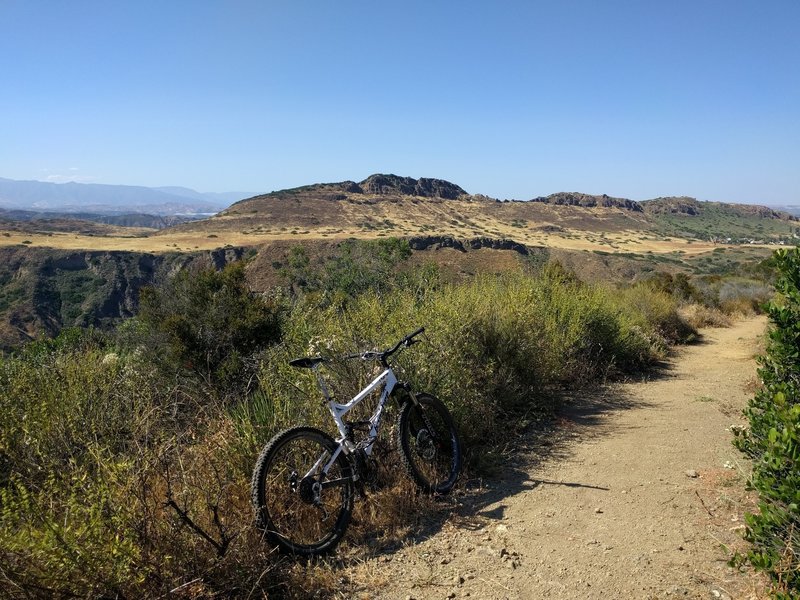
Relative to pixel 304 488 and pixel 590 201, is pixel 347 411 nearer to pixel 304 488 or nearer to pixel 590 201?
pixel 304 488

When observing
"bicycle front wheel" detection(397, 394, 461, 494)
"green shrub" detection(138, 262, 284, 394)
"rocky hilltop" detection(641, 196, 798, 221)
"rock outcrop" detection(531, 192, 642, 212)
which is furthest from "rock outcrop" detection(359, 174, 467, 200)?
"bicycle front wheel" detection(397, 394, 461, 494)

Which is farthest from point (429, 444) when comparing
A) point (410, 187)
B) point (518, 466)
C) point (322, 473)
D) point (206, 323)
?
point (410, 187)

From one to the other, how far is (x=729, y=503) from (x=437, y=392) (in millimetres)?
2415

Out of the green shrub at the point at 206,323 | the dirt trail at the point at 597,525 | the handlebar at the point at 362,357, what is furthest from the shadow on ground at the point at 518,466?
the green shrub at the point at 206,323

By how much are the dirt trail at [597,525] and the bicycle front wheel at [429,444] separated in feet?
0.87

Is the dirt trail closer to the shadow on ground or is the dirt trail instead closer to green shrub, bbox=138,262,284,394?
the shadow on ground

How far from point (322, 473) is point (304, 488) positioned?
17 centimetres

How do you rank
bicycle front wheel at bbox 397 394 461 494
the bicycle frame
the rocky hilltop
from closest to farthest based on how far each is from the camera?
the bicycle frame, bicycle front wheel at bbox 397 394 461 494, the rocky hilltop

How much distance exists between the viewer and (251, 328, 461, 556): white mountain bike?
3.30 metres

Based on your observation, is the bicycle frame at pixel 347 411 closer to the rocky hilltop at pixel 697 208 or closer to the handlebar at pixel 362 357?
the handlebar at pixel 362 357

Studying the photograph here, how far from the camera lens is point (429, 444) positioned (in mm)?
4539

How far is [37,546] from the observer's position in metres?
2.42

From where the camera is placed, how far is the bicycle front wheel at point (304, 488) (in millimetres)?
3314

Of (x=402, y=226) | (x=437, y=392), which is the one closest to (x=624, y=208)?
(x=402, y=226)
